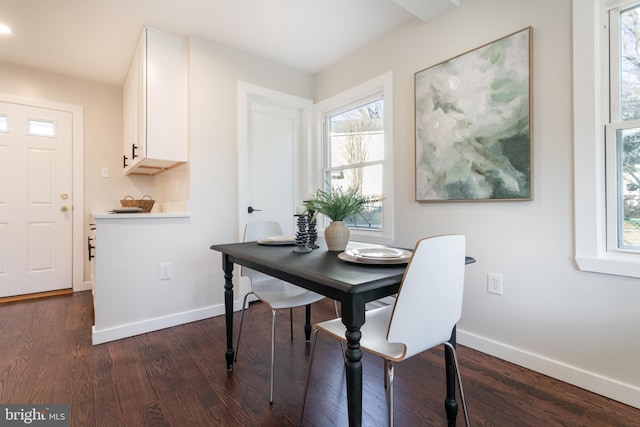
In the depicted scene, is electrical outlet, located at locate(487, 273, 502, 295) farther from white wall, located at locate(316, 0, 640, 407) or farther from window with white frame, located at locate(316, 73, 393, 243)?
window with white frame, located at locate(316, 73, 393, 243)

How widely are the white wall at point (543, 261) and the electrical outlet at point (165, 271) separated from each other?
2151 millimetres

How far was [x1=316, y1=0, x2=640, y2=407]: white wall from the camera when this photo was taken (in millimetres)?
1530

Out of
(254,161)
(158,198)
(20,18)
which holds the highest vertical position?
(20,18)

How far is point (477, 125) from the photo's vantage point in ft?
6.52

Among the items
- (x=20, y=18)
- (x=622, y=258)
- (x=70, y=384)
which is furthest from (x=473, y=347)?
(x=20, y=18)

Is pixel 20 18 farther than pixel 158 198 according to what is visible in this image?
No

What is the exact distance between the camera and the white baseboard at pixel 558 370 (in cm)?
148

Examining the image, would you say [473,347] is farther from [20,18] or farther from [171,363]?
[20,18]

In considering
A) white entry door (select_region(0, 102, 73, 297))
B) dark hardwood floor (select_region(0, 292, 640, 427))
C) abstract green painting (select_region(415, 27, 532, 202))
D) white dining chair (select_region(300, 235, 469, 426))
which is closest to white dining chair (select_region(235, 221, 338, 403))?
dark hardwood floor (select_region(0, 292, 640, 427))

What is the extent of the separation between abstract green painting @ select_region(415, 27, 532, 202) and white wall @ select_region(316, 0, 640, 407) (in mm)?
70

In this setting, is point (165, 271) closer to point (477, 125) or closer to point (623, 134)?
point (477, 125)

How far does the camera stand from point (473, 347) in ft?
6.79

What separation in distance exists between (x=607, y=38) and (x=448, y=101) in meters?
0.82

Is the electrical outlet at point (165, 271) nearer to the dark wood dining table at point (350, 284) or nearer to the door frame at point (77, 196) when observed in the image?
the dark wood dining table at point (350, 284)
